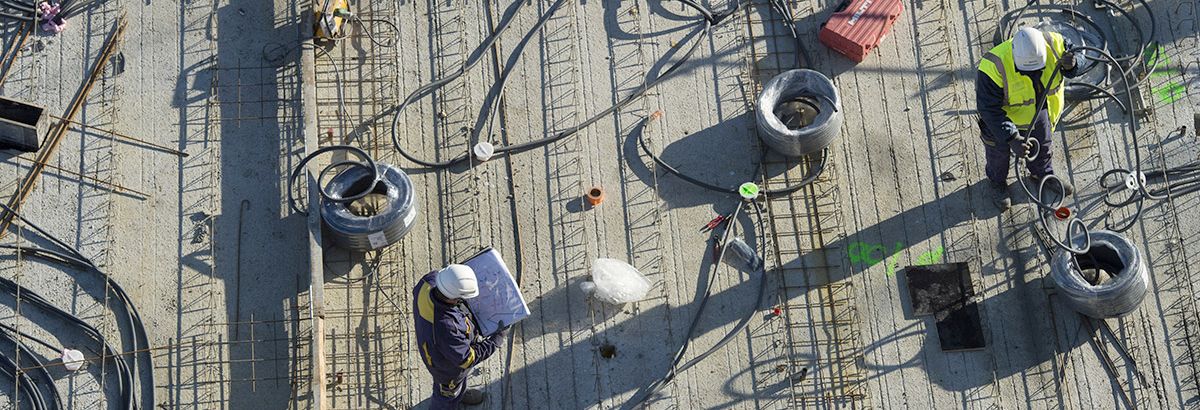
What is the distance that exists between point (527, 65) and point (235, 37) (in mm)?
3831

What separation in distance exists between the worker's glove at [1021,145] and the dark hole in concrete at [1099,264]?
1452 millimetres

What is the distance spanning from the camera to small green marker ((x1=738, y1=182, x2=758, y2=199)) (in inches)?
773

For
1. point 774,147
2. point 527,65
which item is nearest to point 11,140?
point 527,65

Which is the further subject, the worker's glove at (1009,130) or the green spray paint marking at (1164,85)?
the green spray paint marking at (1164,85)

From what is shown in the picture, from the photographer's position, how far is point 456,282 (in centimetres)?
1677

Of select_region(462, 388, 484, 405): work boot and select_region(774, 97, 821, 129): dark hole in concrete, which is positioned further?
select_region(774, 97, 821, 129): dark hole in concrete

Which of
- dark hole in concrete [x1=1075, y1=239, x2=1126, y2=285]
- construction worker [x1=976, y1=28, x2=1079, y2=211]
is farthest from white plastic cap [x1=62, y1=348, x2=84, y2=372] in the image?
dark hole in concrete [x1=1075, y1=239, x2=1126, y2=285]

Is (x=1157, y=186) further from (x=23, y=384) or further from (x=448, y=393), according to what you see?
(x=23, y=384)

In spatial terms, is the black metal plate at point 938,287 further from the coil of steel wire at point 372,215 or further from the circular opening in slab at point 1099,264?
the coil of steel wire at point 372,215

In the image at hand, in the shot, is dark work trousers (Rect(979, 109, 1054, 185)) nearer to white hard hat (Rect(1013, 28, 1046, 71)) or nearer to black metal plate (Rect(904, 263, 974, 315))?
white hard hat (Rect(1013, 28, 1046, 71))

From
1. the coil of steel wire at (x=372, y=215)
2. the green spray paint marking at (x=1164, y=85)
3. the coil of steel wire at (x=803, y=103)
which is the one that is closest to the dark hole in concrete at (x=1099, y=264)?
the green spray paint marking at (x=1164, y=85)

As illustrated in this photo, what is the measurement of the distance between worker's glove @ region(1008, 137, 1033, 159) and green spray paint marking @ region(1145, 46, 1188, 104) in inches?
114

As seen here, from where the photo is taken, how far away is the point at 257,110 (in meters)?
20.2

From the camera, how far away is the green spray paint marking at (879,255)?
1956cm
